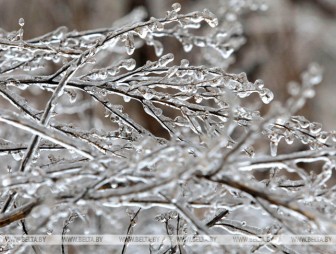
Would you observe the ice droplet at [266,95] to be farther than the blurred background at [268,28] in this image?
No

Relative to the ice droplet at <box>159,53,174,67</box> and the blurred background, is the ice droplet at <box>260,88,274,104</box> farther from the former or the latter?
the blurred background

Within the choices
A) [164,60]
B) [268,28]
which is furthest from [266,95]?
[268,28]

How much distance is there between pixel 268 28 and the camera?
434cm

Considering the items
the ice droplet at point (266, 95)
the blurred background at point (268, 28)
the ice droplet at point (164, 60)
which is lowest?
the ice droplet at point (266, 95)

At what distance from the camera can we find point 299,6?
14.9 ft

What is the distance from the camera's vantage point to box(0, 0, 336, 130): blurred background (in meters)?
4.04

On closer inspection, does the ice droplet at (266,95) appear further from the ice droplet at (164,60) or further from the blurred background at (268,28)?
the blurred background at (268,28)

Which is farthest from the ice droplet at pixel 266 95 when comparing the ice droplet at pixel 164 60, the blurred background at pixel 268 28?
the blurred background at pixel 268 28

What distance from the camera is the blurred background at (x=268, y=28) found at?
4043 millimetres

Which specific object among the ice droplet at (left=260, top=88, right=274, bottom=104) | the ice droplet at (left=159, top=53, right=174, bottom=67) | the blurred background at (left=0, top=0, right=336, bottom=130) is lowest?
the ice droplet at (left=260, top=88, right=274, bottom=104)

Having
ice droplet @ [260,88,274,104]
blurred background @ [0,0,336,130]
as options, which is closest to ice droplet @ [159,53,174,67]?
ice droplet @ [260,88,274,104]

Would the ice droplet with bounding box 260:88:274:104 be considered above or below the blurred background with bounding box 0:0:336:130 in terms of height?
below

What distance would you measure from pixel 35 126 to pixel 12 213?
117 millimetres

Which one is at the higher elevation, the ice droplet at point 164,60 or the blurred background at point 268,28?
the blurred background at point 268,28
